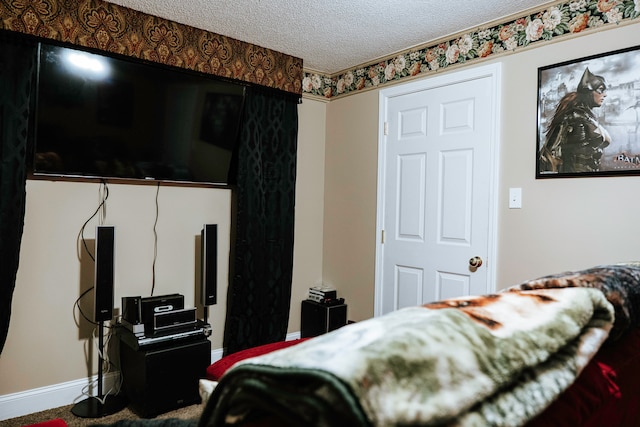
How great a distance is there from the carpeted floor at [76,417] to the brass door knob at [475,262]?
195 cm

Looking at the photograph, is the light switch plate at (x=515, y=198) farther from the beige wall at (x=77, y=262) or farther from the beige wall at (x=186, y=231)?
the beige wall at (x=77, y=262)

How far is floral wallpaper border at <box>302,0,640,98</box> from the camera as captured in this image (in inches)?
93.4

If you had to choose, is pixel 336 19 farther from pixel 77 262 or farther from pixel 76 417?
pixel 76 417

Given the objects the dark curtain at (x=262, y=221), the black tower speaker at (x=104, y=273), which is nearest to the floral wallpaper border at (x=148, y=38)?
the dark curtain at (x=262, y=221)

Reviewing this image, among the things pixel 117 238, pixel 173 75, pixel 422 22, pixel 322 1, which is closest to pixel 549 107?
pixel 422 22

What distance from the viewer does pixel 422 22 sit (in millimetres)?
2883

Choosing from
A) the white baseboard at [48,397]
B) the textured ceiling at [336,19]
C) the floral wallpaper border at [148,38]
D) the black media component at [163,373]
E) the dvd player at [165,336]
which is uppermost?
the textured ceiling at [336,19]

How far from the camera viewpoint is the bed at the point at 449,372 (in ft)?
1.46

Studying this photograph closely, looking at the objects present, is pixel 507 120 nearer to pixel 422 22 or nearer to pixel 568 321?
pixel 422 22

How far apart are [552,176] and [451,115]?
0.83 metres

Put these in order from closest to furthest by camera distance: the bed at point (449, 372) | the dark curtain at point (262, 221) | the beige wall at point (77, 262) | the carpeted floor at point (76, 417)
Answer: the bed at point (449, 372), the carpeted floor at point (76, 417), the beige wall at point (77, 262), the dark curtain at point (262, 221)

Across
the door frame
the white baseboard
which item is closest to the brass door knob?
the door frame

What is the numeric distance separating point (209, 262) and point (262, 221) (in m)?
0.66

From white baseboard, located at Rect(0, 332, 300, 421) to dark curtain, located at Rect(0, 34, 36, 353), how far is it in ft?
1.23
